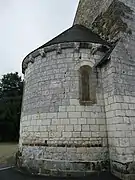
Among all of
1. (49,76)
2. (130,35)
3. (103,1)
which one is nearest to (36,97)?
(49,76)

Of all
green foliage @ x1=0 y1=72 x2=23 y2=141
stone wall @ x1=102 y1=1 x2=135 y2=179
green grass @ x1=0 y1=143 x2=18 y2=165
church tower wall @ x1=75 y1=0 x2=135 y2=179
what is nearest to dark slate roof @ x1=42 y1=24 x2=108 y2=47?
church tower wall @ x1=75 y1=0 x2=135 y2=179

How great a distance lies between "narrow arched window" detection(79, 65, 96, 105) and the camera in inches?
292

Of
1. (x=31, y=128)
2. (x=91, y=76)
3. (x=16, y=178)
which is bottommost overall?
(x=16, y=178)

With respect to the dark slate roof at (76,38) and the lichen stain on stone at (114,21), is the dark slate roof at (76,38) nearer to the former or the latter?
A: the dark slate roof at (76,38)

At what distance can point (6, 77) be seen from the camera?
1310 inches

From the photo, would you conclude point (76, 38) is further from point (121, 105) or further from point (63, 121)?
point (63, 121)

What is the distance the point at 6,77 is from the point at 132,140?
1181 inches

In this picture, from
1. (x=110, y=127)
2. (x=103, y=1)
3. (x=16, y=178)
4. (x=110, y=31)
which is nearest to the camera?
(x=16, y=178)

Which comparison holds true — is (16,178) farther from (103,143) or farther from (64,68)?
(64,68)

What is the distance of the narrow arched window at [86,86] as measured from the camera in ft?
24.3

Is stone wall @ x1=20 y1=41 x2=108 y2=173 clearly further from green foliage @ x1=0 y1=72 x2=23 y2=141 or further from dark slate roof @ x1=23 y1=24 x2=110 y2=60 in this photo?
green foliage @ x1=0 y1=72 x2=23 y2=141

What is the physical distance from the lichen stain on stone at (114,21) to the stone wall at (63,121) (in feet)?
4.46

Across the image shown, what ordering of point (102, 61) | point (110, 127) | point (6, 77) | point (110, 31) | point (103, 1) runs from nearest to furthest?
point (110, 127), point (102, 61), point (110, 31), point (103, 1), point (6, 77)

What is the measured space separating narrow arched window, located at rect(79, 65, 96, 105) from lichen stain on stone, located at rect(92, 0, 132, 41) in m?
1.97
